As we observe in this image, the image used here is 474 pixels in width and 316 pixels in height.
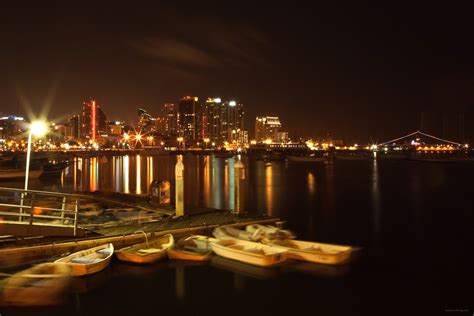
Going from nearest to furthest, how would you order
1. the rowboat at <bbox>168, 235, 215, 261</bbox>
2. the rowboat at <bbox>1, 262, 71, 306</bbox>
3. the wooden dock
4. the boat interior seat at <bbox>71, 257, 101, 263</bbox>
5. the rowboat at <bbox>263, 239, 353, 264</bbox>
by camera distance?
the rowboat at <bbox>1, 262, 71, 306</bbox> → the wooden dock → the boat interior seat at <bbox>71, 257, 101, 263</bbox> → the rowboat at <bbox>263, 239, 353, 264</bbox> → the rowboat at <bbox>168, 235, 215, 261</bbox>

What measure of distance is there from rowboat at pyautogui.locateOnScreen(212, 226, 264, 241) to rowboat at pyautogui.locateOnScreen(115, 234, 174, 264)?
1787 millimetres

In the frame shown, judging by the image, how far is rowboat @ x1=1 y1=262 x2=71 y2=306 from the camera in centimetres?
1064

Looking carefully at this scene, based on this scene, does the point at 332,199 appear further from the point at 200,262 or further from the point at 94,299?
the point at 94,299

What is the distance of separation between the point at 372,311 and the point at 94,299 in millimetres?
7073

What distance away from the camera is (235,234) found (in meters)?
15.7

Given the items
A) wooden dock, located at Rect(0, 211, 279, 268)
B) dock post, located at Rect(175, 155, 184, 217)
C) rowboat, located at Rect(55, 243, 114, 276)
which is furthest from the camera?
dock post, located at Rect(175, 155, 184, 217)

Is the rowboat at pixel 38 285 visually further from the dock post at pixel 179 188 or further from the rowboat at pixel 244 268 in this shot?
the dock post at pixel 179 188

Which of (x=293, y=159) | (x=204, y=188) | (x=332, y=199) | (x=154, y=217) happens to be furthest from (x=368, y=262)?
(x=293, y=159)

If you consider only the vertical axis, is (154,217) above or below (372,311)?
above

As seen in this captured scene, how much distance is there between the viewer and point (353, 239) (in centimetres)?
1964

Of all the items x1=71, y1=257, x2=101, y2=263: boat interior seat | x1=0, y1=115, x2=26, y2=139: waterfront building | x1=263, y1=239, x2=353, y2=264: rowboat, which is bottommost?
x1=263, y1=239, x2=353, y2=264: rowboat

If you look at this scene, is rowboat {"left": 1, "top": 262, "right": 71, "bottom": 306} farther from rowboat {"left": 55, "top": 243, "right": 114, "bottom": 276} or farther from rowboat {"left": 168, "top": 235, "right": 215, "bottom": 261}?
rowboat {"left": 168, "top": 235, "right": 215, "bottom": 261}

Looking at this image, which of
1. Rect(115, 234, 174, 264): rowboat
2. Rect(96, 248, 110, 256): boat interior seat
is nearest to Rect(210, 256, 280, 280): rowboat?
Rect(115, 234, 174, 264): rowboat

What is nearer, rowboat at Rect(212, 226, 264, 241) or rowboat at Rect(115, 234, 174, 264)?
rowboat at Rect(115, 234, 174, 264)
